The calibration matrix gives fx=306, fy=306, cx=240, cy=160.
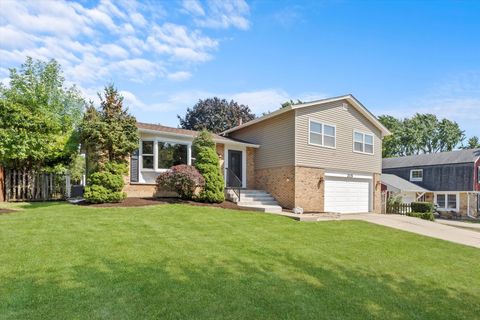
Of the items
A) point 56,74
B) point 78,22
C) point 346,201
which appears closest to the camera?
point 78,22

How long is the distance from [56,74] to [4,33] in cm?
960

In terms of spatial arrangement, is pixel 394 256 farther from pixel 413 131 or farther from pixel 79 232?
pixel 413 131

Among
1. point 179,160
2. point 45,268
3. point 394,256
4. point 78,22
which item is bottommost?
point 394,256

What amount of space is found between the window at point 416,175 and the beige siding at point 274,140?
2229cm

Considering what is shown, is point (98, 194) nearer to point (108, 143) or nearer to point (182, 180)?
point (108, 143)

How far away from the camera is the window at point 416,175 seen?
31.6 metres

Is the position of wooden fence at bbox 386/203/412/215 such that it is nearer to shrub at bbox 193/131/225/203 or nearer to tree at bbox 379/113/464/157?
shrub at bbox 193/131/225/203

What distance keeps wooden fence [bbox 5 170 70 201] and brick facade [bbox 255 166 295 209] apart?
33.3 ft

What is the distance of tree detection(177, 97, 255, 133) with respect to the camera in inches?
1448

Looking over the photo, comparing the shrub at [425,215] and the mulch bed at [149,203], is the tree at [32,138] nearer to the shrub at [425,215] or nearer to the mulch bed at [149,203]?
the mulch bed at [149,203]

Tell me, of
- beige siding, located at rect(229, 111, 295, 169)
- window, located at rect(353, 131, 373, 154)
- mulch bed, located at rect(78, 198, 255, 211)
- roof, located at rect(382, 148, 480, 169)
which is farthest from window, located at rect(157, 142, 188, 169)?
roof, located at rect(382, 148, 480, 169)

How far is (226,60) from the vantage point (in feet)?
50.4

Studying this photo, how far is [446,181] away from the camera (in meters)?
29.3

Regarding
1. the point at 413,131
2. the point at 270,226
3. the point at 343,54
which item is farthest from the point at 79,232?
the point at 413,131
